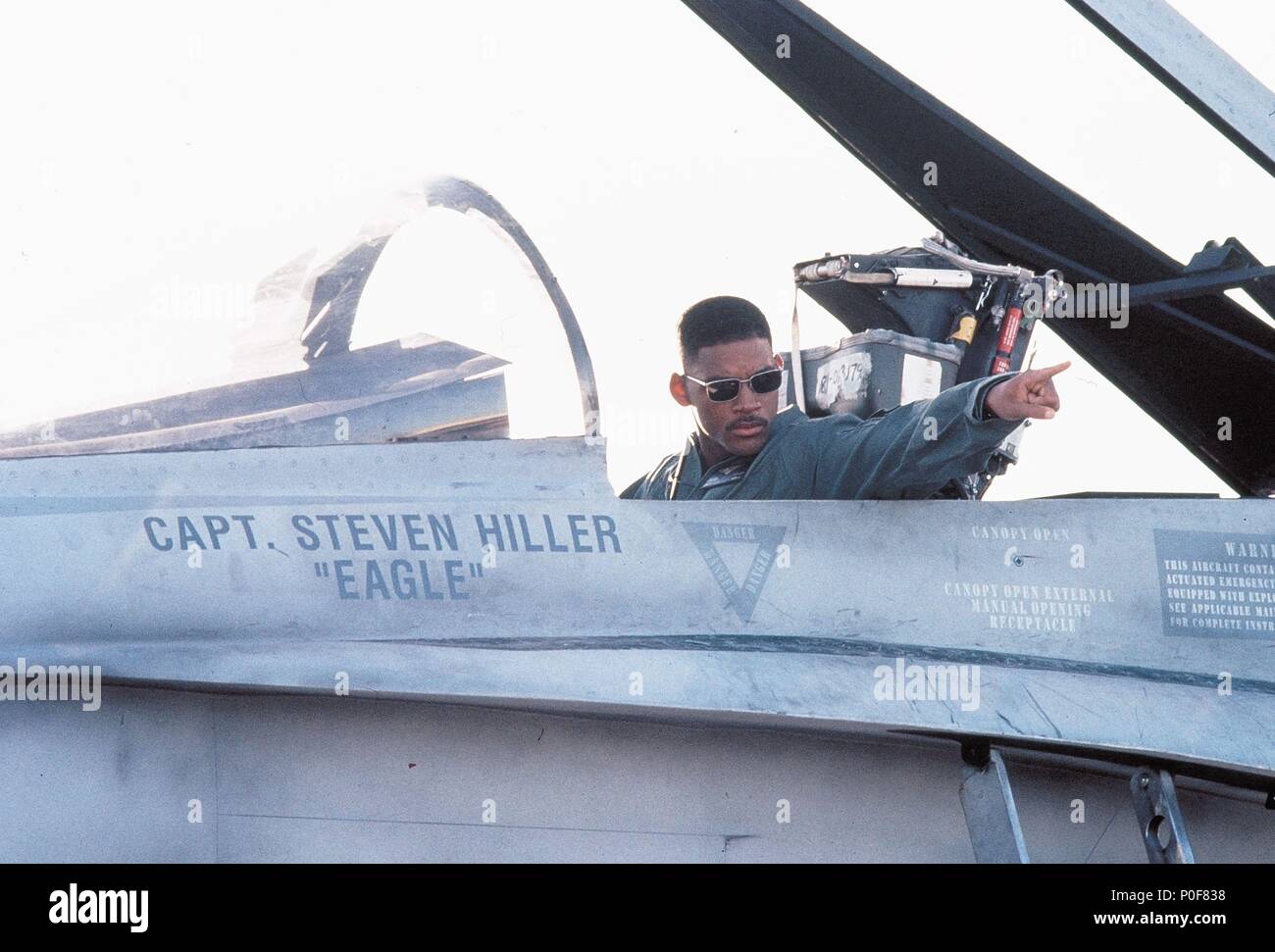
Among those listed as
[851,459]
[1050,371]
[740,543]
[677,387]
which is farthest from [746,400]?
[1050,371]

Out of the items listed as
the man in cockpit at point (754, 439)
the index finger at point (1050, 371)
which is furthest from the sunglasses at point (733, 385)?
the index finger at point (1050, 371)

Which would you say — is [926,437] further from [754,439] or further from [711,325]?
[711,325]

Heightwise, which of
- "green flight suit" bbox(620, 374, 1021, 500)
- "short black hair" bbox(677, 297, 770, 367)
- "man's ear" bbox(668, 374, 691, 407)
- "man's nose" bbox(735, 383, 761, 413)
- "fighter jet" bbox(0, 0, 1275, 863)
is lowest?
"fighter jet" bbox(0, 0, 1275, 863)

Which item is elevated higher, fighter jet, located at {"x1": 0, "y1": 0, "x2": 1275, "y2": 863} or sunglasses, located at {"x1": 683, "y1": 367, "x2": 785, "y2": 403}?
sunglasses, located at {"x1": 683, "y1": 367, "x2": 785, "y2": 403}

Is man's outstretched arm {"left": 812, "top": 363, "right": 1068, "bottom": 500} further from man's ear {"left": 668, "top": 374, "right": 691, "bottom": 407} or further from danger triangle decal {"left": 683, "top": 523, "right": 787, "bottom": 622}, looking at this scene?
man's ear {"left": 668, "top": 374, "right": 691, "bottom": 407}

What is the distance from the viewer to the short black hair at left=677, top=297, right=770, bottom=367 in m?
3.03

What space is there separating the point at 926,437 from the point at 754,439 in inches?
16.8

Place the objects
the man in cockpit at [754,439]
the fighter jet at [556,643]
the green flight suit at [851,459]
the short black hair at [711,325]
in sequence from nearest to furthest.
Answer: the fighter jet at [556,643]
the green flight suit at [851,459]
the man in cockpit at [754,439]
the short black hair at [711,325]

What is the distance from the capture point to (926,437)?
9.19 ft

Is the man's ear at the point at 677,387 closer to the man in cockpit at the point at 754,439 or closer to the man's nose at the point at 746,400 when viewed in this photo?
the man in cockpit at the point at 754,439

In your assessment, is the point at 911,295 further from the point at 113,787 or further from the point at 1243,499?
the point at 113,787

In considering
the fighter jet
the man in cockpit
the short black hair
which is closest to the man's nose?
the man in cockpit

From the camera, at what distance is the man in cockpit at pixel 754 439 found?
292 cm
